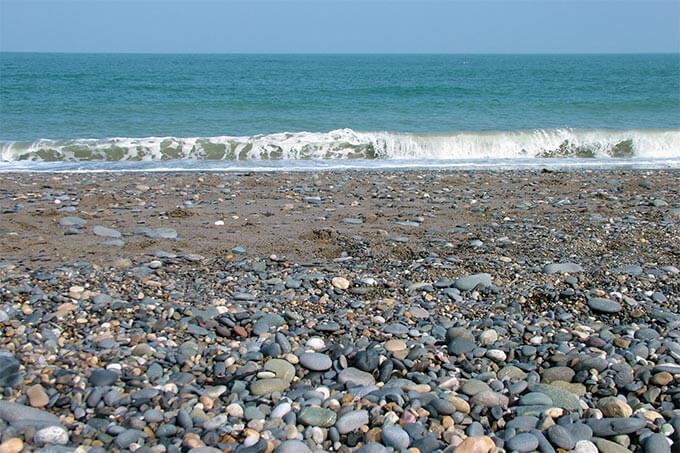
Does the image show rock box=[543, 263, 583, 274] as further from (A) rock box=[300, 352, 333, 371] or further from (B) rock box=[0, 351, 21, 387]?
(B) rock box=[0, 351, 21, 387]

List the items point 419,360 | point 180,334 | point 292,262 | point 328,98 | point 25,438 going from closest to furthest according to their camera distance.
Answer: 1. point 25,438
2. point 419,360
3. point 180,334
4. point 292,262
5. point 328,98

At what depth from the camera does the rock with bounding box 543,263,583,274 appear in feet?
18.0

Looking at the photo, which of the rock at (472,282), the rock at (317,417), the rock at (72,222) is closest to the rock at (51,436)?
the rock at (317,417)

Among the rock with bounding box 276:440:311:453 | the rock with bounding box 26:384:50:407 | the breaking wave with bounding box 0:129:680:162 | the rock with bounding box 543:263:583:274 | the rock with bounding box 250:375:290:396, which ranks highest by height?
the rock with bounding box 543:263:583:274

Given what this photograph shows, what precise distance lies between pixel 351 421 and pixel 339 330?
111 cm

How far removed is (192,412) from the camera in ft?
10.9

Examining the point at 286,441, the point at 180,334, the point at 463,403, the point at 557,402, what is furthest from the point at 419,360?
the point at 180,334

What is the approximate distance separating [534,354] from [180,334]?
2.03 meters

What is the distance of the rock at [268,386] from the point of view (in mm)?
3543

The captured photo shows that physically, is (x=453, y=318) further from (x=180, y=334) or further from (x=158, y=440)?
(x=158, y=440)

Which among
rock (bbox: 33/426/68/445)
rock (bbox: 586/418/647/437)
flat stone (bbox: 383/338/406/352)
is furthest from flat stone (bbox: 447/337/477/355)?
rock (bbox: 33/426/68/445)

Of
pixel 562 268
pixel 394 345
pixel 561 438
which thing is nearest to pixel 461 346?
pixel 394 345

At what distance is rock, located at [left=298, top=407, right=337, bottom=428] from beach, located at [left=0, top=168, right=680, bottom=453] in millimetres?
12

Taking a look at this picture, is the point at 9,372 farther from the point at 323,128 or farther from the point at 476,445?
the point at 323,128
